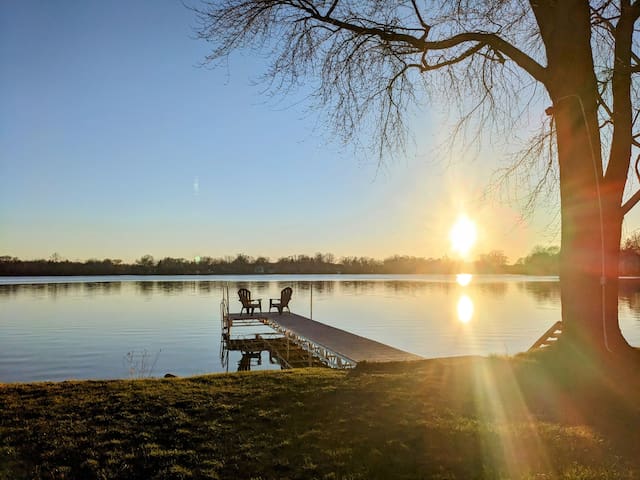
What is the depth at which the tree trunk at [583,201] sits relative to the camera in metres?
6.43

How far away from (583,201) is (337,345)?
923 centimetres

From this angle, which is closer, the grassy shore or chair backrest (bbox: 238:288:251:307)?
the grassy shore

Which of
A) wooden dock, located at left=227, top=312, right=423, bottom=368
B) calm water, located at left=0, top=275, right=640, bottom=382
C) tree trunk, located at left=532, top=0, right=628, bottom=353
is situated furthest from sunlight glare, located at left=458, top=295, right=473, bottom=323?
tree trunk, located at left=532, top=0, right=628, bottom=353

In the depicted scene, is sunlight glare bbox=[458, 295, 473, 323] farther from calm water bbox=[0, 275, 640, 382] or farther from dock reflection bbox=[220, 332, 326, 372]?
dock reflection bbox=[220, 332, 326, 372]

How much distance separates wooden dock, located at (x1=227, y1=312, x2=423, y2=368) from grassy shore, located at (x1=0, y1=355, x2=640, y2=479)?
419 centimetres

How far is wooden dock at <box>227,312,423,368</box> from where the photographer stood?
12.3m

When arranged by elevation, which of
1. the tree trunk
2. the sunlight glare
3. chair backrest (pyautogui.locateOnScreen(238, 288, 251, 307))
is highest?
the tree trunk

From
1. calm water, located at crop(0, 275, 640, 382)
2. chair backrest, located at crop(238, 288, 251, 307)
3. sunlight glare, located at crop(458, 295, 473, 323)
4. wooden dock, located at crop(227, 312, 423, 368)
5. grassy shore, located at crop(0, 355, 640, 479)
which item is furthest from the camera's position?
sunlight glare, located at crop(458, 295, 473, 323)

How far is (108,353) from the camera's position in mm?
20297

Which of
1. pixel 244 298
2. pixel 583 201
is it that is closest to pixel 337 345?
pixel 583 201

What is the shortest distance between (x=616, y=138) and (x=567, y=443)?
432 cm

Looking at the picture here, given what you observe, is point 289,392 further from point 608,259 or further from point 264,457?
point 608,259

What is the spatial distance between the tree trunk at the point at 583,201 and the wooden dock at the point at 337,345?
439cm

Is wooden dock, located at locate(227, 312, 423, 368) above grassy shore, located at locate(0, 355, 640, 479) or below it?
below
